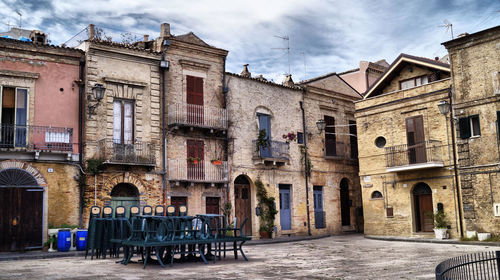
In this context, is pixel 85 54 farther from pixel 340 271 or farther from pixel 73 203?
pixel 340 271

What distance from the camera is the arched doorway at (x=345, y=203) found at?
98.5ft

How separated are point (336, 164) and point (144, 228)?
1864cm

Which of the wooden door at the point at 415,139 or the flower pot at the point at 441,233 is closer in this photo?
the flower pot at the point at 441,233

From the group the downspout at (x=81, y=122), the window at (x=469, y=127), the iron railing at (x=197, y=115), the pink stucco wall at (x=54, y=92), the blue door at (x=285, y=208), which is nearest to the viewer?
the pink stucco wall at (x=54, y=92)

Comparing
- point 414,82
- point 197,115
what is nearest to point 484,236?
point 414,82

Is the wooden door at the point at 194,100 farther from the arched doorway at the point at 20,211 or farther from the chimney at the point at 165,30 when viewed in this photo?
the arched doorway at the point at 20,211

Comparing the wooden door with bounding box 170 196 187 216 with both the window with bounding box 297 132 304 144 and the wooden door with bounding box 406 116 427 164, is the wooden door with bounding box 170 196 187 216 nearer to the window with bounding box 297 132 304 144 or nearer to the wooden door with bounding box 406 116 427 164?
the window with bounding box 297 132 304 144

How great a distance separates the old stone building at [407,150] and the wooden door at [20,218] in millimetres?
15499

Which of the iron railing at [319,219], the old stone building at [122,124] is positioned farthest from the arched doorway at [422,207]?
the old stone building at [122,124]

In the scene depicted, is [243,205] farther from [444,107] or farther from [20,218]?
[20,218]

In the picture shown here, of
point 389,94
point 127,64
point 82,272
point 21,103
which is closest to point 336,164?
point 389,94

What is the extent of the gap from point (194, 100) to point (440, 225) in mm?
12234

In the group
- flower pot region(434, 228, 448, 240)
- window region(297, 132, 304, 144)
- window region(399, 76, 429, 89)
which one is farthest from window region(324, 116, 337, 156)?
flower pot region(434, 228, 448, 240)

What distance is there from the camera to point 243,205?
25531 millimetres
